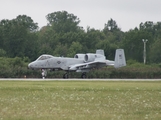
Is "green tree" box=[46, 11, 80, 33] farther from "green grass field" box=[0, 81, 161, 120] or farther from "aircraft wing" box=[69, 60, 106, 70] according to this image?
"green grass field" box=[0, 81, 161, 120]

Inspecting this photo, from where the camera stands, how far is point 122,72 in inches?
2296

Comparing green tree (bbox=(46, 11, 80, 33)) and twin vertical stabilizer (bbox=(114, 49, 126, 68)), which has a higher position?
green tree (bbox=(46, 11, 80, 33))

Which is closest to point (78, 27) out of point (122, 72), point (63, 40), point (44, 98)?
point (63, 40)

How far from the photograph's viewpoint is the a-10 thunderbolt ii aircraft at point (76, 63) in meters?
53.7

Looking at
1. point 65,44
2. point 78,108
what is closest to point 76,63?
point 78,108

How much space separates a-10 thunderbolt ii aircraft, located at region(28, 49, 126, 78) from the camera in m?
53.7

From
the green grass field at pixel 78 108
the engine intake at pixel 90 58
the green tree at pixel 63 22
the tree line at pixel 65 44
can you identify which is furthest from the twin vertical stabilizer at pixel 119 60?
the green tree at pixel 63 22

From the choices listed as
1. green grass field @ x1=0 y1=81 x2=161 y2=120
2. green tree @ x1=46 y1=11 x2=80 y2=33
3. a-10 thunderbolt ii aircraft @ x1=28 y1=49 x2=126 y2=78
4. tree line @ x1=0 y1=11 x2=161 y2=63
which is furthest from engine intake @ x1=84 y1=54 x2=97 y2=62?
green tree @ x1=46 y1=11 x2=80 y2=33

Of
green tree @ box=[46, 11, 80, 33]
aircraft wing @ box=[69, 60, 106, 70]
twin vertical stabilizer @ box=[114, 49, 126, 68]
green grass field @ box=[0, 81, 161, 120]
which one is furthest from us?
green tree @ box=[46, 11, 80, 33]

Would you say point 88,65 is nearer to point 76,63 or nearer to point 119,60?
point 76,63

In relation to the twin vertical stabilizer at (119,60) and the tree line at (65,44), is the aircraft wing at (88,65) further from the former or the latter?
the tree line at (65,44)

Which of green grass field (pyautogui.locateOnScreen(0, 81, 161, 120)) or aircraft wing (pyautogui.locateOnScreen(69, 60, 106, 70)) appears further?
aircraft wing (pyautogui.locateOnScreen(69, 60, 106, 70))

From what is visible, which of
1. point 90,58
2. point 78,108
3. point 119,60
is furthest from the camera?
point 90,58

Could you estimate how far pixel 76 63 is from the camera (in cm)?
5591
